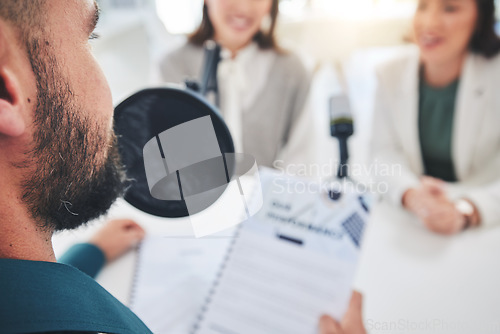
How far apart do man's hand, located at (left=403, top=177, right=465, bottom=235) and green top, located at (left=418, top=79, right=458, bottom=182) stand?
0.22m

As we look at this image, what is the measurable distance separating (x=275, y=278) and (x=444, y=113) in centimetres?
78

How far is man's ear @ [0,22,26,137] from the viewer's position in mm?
260

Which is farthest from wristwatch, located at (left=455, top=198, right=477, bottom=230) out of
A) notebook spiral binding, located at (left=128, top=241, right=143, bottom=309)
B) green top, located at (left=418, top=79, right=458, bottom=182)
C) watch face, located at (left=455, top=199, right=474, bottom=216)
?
notebook spiral binding, located at (left=128, top=241, right=143, bottom=309)

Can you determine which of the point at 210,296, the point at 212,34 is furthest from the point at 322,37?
the point at 210,296

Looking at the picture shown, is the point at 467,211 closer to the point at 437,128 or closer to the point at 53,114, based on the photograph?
the point at 437,128

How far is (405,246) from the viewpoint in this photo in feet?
2.06

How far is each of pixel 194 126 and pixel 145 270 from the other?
1.06ft

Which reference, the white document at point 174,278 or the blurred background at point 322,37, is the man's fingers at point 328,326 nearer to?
the white document at point 174,278

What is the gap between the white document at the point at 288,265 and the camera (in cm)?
45

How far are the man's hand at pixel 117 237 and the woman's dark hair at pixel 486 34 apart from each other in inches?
37.9

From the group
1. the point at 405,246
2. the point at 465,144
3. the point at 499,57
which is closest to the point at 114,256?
the point at 405,246

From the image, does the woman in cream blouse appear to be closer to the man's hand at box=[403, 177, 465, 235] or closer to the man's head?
the man's hand at box=[403, 177, 465, 235]

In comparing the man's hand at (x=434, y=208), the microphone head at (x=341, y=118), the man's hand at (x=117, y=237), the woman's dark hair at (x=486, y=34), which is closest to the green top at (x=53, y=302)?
the man's hand at (x=117, y=237)

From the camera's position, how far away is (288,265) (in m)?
0.47
